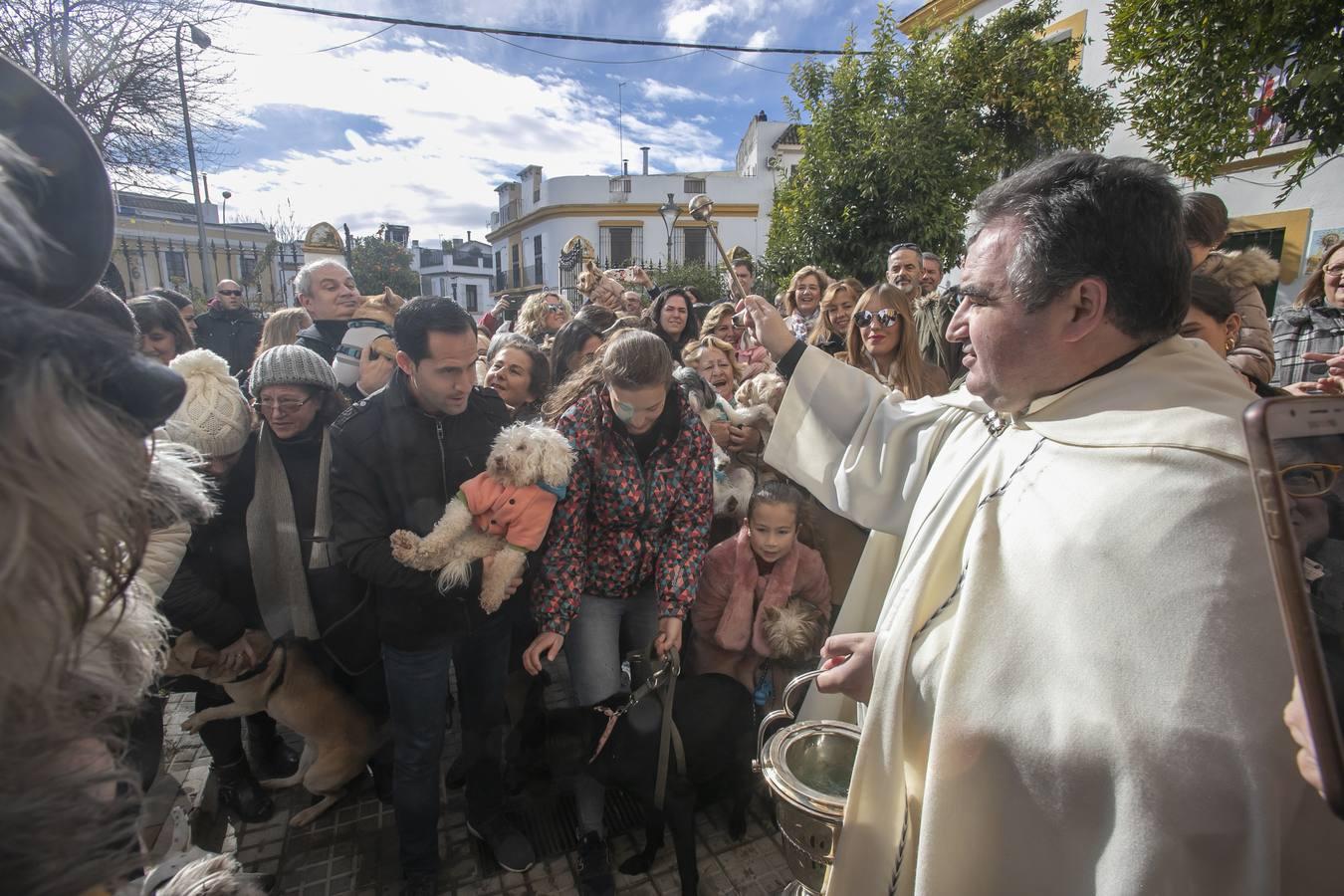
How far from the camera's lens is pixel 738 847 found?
275 centimetres

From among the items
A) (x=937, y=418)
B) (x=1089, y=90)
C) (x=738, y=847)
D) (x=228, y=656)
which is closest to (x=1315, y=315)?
(x=937, y=418)

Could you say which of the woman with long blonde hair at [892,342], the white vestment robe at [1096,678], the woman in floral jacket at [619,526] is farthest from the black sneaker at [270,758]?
the woman with long blonde hair at [892,342]

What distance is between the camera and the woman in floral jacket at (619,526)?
260 cm

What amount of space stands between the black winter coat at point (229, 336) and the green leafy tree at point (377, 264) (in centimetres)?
3086

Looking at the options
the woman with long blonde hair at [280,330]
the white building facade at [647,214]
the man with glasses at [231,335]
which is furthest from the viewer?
the white building facade at [647,214]

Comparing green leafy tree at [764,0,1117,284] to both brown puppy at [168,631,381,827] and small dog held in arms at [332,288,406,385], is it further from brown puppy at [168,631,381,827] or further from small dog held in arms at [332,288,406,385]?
brown puppy at [168,631,381,827]

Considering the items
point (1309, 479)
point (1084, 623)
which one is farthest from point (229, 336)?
point (1309, 479)

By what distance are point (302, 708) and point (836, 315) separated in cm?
401

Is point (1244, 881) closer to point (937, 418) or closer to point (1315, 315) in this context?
point (937, 418)

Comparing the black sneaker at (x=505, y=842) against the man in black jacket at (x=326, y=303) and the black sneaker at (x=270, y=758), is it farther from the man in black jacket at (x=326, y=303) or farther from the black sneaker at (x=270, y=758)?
the man in black jacket at (x=326, y=303)

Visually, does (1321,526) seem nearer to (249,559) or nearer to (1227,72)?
(249,559)

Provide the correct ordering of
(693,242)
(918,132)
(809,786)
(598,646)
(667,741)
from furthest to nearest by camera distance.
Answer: (693,242) < (918,132) < (598,646) < (667,741) < (809,786)

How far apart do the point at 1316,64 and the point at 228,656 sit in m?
5.30

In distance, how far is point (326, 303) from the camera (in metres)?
4.19
